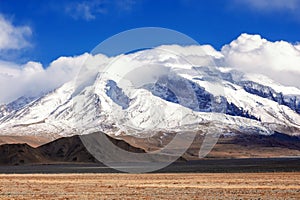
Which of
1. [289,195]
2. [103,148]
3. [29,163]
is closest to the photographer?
[289,195]

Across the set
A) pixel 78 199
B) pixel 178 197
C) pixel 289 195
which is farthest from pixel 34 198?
pixel 289 195

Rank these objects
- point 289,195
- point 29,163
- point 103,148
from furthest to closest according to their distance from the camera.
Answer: point 103,148, point 29,163, point 289,195

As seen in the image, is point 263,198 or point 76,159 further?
point 76,159

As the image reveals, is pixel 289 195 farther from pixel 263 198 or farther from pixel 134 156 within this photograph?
pixel 134 156

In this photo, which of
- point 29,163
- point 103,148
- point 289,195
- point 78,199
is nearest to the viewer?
point 78,199

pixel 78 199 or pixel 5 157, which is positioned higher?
pixel 5 157

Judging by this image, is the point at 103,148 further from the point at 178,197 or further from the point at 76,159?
the point at 178,197

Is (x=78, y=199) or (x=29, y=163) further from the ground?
(x=29, y=163)

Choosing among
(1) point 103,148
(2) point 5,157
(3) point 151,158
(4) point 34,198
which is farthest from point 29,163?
(4) point 34,198

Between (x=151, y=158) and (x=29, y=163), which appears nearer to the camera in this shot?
(x=29, y=163)
